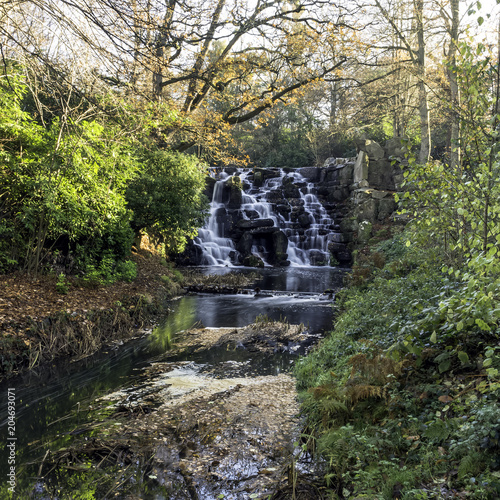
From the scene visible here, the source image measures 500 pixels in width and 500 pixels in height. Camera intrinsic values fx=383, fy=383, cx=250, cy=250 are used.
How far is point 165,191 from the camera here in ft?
45.0

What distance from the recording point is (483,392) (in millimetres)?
3307

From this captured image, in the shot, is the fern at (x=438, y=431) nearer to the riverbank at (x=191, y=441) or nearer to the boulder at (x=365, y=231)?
the riverbank at (x=191, y=441)

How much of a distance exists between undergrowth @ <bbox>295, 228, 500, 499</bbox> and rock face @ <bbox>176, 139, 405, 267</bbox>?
18352 millimetres

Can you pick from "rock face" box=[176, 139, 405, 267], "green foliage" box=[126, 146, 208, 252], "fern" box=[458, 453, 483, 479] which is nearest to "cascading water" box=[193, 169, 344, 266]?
"rock face" box=[176, 139, 405, 267]

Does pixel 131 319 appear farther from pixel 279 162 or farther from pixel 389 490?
pixel 279 162

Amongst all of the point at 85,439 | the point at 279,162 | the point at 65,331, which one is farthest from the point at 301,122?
the point at 85,439

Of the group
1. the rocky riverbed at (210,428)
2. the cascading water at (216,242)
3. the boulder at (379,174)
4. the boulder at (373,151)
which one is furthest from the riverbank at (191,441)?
the boulder at (373,151)

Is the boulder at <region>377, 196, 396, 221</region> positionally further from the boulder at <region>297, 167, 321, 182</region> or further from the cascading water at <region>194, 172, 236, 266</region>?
the cascading water at <region>194, 172, 236, 266</region>

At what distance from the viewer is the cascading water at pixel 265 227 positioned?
23.7 meters

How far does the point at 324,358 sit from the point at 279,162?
104 feet

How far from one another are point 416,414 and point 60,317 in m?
6.70

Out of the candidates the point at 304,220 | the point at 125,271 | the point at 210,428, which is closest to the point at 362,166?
the point at 304,220

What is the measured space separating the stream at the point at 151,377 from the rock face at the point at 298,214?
12173 millimetres

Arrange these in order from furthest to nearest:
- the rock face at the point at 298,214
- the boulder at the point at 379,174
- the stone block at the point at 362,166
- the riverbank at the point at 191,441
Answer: the boulder at the point at 379,174, the stone block at the point at 362,166, the rock face at the point at 298,214, the riverbank at the point at 191,441
